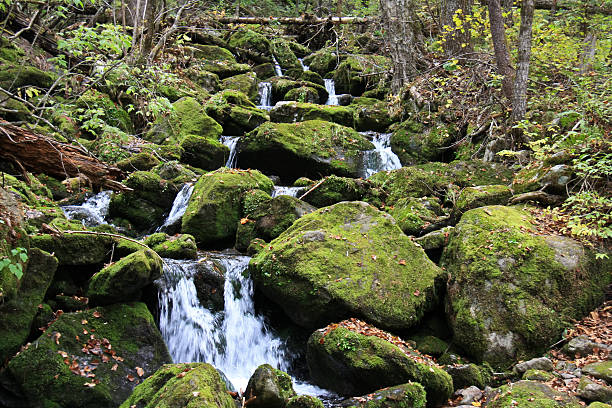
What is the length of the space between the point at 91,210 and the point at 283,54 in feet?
44.4

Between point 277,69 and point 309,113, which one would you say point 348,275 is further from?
point 277,69

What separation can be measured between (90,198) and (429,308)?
25.6 ft

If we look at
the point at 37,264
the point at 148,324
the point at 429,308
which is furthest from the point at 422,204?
the point at 37,264

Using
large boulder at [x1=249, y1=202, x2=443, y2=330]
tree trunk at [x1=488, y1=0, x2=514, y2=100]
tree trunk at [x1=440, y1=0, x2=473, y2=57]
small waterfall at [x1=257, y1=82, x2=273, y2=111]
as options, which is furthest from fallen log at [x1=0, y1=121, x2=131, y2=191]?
tree trunk at [x1=440, y1=0, x2=473, y2=57]

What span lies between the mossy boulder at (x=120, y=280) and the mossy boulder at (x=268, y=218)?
3.04m

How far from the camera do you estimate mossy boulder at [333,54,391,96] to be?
1767 cm

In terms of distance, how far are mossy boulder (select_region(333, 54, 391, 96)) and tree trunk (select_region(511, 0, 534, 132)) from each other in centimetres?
835

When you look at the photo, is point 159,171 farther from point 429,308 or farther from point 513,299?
point 513,299

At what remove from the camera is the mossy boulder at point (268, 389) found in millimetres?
4820

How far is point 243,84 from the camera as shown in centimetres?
1664

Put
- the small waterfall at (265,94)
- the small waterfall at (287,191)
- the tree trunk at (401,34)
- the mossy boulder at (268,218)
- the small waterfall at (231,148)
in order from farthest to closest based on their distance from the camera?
1. the small waterfall at (265,94)
2. the tree trunk at (401,34)
3. the small waterfall at (231,148)
4. the small waterfall at (287,191)
5. the mossy boulder at (268,218)

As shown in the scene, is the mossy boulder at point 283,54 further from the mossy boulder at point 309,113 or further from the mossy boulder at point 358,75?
the mossy boulder at point 309,113

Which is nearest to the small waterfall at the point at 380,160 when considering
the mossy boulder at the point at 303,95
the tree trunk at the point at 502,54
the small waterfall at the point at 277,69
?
the tree trunk at the point at 502,54

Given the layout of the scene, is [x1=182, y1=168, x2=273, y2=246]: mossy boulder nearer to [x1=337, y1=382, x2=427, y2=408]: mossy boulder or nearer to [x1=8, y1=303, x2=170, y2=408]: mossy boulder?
[x1=8, y1=303, x2=170, y2=408]: mossy boulder
